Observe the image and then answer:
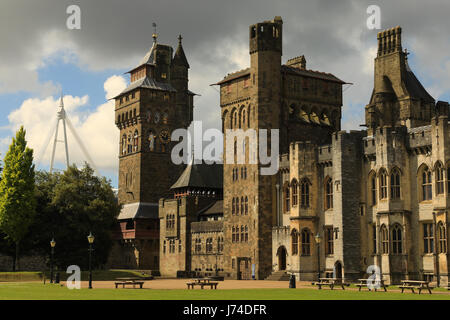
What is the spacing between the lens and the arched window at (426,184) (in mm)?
51250

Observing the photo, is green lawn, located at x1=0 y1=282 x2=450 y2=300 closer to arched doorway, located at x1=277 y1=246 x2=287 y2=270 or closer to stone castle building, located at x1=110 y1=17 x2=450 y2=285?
stone castle building, located at x1=110 y1=17 x2=450 y2=285

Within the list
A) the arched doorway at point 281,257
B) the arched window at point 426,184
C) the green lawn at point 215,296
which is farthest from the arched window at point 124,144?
the green lawn at point 215,296

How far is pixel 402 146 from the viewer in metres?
52.8

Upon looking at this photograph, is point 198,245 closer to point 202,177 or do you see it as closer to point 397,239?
point 202,177

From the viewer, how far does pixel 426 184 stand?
5153 centimetres

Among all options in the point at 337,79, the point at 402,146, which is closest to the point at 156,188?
the point at 337,79

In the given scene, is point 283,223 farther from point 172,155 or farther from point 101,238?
point 172,155

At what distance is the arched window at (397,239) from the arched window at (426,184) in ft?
10.3

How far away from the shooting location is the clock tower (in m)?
92.2

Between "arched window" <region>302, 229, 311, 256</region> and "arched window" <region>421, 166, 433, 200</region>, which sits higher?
"arched window" <region>421, 166, 433, 200</region>

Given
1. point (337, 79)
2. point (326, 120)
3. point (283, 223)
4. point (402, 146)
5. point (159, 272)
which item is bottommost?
point (159, 272)

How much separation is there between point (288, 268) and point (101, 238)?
88.2 feet

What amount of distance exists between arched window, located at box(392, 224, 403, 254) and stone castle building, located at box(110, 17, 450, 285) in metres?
0.08

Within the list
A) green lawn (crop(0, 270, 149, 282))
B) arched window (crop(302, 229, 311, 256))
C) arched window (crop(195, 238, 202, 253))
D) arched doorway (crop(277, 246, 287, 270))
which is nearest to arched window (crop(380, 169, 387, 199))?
arched window (crop(302, 229, 311, 256))
